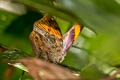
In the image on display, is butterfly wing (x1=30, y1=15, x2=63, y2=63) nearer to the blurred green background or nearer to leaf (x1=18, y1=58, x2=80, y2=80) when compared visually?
the blurred green background

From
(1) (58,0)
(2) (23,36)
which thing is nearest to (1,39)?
(2) (23,36)

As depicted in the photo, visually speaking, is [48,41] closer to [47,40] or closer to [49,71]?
[47,40]

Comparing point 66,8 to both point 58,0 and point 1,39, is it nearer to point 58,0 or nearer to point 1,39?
point 58,0

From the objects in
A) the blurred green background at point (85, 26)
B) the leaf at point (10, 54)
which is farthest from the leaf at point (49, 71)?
the leaf at point (10, 54)

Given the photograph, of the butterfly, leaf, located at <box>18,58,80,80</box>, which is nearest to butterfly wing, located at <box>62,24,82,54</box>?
the butterfly

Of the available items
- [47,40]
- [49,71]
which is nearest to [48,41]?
[47,40]
